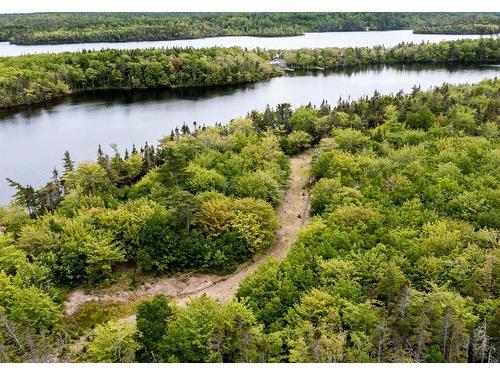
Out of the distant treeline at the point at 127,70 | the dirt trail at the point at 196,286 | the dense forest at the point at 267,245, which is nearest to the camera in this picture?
the dense forest at the point at 267,245

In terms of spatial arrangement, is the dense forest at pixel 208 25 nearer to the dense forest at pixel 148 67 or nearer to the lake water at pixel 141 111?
the dense forest at pixel 148 67

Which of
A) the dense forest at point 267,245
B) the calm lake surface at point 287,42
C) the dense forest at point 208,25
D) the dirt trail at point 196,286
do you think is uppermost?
the dense forest at point 208,25

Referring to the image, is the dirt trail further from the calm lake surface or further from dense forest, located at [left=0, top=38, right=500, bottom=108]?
the calm lake surface

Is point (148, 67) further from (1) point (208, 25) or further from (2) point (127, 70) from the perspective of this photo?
(1) point (208, 25)

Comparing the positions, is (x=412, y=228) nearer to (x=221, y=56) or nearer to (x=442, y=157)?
(x=442, y=157)

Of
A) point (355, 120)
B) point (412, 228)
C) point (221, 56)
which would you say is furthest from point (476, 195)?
point (221, 56)

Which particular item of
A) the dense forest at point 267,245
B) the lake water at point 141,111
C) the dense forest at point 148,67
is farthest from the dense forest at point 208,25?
the dense forest at point 267,245
